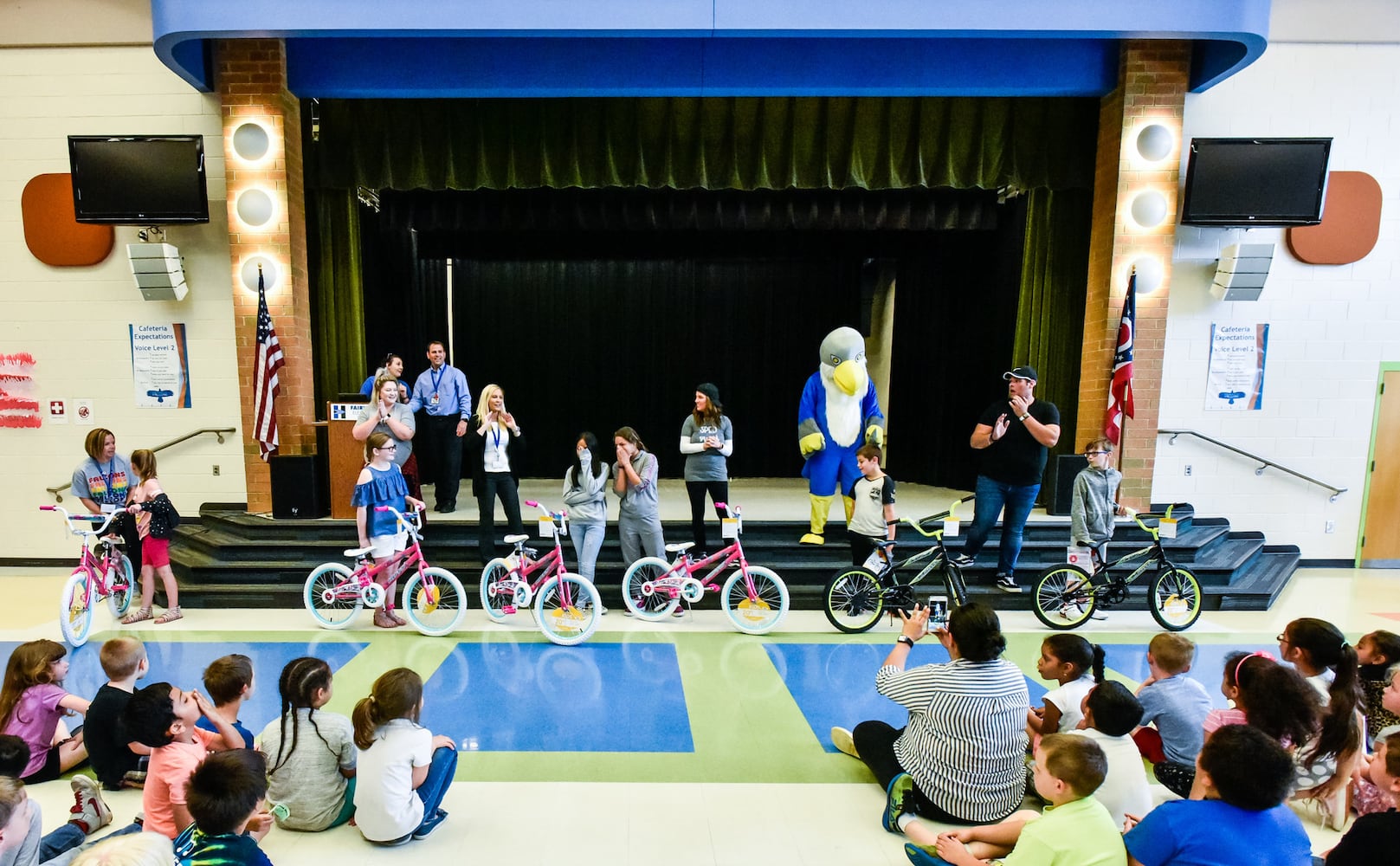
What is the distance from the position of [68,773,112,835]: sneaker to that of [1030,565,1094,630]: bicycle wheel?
573 cm

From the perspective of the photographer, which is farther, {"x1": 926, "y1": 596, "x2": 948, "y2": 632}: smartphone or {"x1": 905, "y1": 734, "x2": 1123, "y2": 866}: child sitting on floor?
{"x1": 926, "y1": 596, "x2": 948, "y2": 632}: smartphone

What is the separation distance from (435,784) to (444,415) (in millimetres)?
4641

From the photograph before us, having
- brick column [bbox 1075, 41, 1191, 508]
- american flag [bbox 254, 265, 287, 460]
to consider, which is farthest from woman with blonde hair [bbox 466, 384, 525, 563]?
brick column [bbox 1075, 41, 1191, 508]

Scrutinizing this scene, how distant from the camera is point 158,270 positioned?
6715 millimetres

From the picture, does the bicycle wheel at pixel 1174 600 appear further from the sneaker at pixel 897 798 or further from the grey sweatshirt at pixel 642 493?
the grey sweatshirt at pixel 642 493

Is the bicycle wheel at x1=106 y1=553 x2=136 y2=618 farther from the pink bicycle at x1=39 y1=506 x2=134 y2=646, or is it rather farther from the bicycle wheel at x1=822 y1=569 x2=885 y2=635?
the bicycle wheel at x1=822 y1=569 x2=885 y2=635

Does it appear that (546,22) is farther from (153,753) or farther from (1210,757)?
(1210,757)

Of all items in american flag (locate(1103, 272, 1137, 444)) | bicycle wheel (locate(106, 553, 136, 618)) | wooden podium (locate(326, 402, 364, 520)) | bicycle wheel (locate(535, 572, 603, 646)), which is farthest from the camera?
american flag (locate(1103, 272, 1137, 444))

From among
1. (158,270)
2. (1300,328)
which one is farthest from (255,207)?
(1300,328)

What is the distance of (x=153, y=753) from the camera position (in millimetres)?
2586

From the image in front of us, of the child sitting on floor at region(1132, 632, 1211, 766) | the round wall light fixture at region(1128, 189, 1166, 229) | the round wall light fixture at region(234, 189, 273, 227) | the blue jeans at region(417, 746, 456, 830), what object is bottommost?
the blue jeans at region(417, 746, 456, 830)

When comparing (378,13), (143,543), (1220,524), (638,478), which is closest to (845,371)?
(638,478)

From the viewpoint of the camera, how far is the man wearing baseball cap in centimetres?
530

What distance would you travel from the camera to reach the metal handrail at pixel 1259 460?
23.5ft
